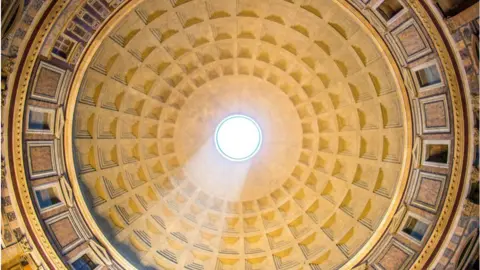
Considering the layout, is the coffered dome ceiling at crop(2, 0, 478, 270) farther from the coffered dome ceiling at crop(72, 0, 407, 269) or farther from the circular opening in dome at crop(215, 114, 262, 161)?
the circular opening in dome at crop(215, 114, 262, 161)

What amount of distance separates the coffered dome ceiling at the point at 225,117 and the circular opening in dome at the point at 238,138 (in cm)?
51

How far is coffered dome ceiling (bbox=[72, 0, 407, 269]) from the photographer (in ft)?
87.8

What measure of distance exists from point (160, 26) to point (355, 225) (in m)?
16.7

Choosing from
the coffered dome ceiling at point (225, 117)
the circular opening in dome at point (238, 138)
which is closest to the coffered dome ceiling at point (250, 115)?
the coffered dome ceiling at point (225, 117)

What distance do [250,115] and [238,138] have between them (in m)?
2.40

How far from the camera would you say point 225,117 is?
31.3 m

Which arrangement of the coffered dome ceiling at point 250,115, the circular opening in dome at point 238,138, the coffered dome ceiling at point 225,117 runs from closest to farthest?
the coffered dome ceiling at point 225,117, the coffered dome ceiling at point 250,115, the circular opening in dome at point 238,138

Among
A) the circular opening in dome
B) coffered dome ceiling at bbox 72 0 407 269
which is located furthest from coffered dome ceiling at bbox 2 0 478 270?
the circular opening in dome

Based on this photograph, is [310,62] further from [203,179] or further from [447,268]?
[447,268]

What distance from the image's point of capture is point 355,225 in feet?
94.3

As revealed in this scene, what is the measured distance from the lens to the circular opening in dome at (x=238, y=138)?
104 ft

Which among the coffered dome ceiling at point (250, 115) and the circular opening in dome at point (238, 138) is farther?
the circular opening in dome at point (238, 138)

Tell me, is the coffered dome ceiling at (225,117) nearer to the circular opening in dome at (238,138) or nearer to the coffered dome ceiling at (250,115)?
the coffered dome ceiling at (250,115)

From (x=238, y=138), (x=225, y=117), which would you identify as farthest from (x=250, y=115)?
(x=238, y=138)
